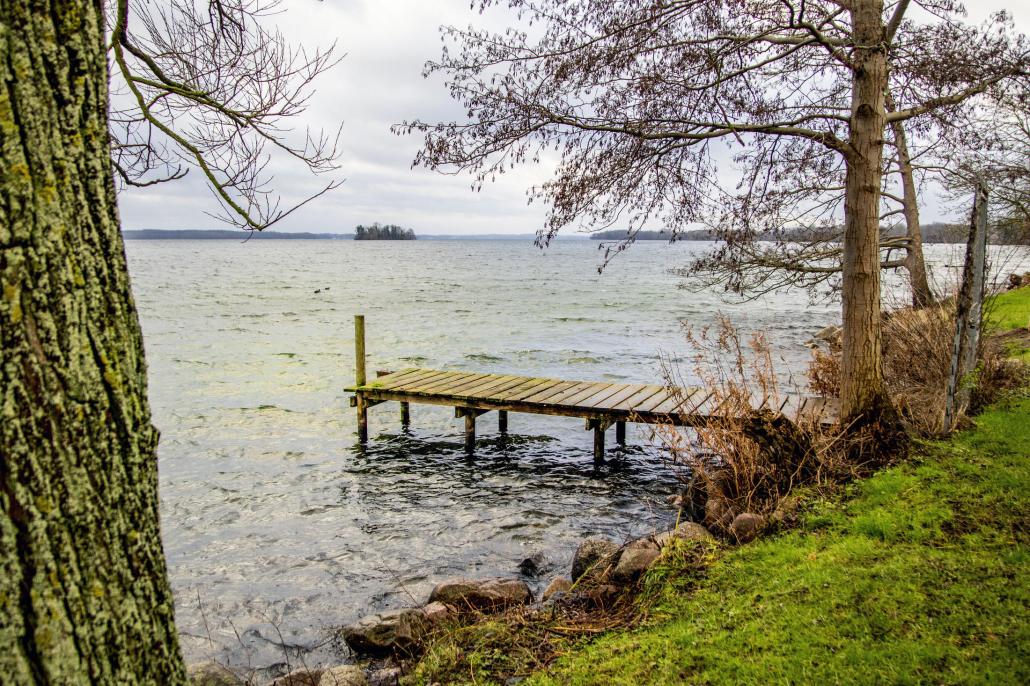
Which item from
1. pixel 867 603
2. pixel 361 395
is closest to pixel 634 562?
pixel 867 603

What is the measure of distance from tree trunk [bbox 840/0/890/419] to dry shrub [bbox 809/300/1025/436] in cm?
48

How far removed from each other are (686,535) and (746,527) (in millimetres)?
481

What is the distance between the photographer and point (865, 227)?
6648 mm

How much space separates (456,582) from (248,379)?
1289cm

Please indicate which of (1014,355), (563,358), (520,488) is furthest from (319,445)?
(1014,355)

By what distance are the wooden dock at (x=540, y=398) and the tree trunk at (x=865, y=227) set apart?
154 cm

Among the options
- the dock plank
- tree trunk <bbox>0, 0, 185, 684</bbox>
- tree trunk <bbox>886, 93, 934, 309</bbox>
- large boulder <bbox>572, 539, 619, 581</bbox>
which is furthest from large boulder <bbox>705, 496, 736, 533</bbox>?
tree trunk <bbox>886, 93, 934, 309</bbox>

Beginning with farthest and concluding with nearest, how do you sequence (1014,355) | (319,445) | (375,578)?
(319,445)
(1014,355)
(375,578)

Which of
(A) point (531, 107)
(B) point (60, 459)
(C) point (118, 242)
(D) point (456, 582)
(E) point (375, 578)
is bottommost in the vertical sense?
(E) point (375, 578)

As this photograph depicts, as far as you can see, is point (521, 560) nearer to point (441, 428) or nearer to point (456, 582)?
point (456, 582)

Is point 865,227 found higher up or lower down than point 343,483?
higher up

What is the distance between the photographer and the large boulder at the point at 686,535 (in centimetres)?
555

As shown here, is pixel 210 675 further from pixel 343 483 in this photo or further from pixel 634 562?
pixel 343 483

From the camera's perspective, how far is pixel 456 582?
19.4 feet
